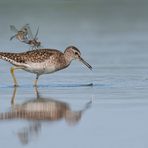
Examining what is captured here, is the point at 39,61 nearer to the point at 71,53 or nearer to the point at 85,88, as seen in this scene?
the point at 71,53

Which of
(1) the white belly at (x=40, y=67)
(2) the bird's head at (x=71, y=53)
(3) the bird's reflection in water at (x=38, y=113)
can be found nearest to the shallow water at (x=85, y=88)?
(3) the bird's reflection in water at (x=38, y=113)

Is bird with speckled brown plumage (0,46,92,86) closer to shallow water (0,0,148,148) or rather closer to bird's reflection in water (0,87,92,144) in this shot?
shallow water (0,0,148,148)

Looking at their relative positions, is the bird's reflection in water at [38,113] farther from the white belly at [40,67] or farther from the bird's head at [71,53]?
the bird's head at [71,53]

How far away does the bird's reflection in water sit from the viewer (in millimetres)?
11570

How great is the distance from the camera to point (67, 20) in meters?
27.8

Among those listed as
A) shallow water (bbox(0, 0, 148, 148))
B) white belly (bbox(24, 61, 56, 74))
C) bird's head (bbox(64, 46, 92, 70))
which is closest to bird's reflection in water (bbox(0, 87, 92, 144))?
shallow water (bbox(0, 0, 148, 148))

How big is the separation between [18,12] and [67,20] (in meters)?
2.01

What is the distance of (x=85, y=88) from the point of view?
15453mm

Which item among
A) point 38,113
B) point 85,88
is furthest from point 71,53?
point 38,113

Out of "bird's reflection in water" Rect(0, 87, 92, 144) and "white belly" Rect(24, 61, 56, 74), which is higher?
"white belly" Rect(24, 61, 56, 74)

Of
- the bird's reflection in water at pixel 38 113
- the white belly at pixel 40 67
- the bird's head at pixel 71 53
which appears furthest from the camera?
the bird's head at pixel 71 53

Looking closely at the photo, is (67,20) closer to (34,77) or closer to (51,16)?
(51,16)

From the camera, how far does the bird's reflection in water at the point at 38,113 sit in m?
11.6

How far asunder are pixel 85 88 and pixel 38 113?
9.09 feet
